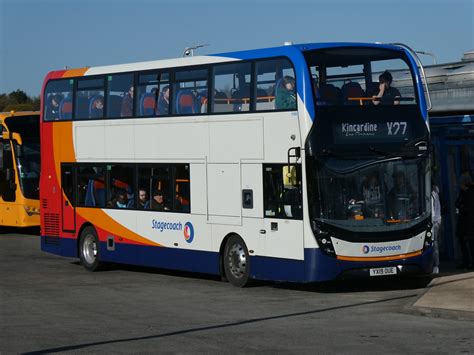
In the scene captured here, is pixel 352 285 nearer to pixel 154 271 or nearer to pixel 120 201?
pixel 154 271

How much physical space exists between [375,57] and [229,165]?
3115 millimetres

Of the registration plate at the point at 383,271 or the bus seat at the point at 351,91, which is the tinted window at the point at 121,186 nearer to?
the bus seat at the point at 351,91

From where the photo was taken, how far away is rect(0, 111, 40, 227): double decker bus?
1246 inches

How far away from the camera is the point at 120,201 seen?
22.6 metres

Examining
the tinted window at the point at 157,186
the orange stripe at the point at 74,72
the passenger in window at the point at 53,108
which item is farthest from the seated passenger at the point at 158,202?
the passenger in window at the point at 53,108

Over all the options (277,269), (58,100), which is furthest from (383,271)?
(58,100)

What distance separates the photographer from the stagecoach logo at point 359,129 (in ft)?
58.9

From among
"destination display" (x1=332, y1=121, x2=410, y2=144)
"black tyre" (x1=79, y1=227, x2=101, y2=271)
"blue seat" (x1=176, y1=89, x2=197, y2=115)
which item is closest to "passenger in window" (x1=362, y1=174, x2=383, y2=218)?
"destination display" (x1=332, y1=121, x2=410, y2=144)

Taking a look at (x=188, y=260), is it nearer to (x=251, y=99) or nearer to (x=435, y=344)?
(x=251, y=99)

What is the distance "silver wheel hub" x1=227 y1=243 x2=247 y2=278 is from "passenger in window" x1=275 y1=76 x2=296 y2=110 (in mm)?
2712

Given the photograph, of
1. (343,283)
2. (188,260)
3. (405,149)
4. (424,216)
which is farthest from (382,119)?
(188,260)

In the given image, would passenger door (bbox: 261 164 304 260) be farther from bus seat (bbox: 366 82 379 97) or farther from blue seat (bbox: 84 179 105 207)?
blue seat (bbox: 84 179 105 207)

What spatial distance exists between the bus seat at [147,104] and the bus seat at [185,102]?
764 mm

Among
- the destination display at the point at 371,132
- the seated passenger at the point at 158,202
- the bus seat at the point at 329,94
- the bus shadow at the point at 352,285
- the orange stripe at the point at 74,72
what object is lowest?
the bus shadow at the point at 352,285
